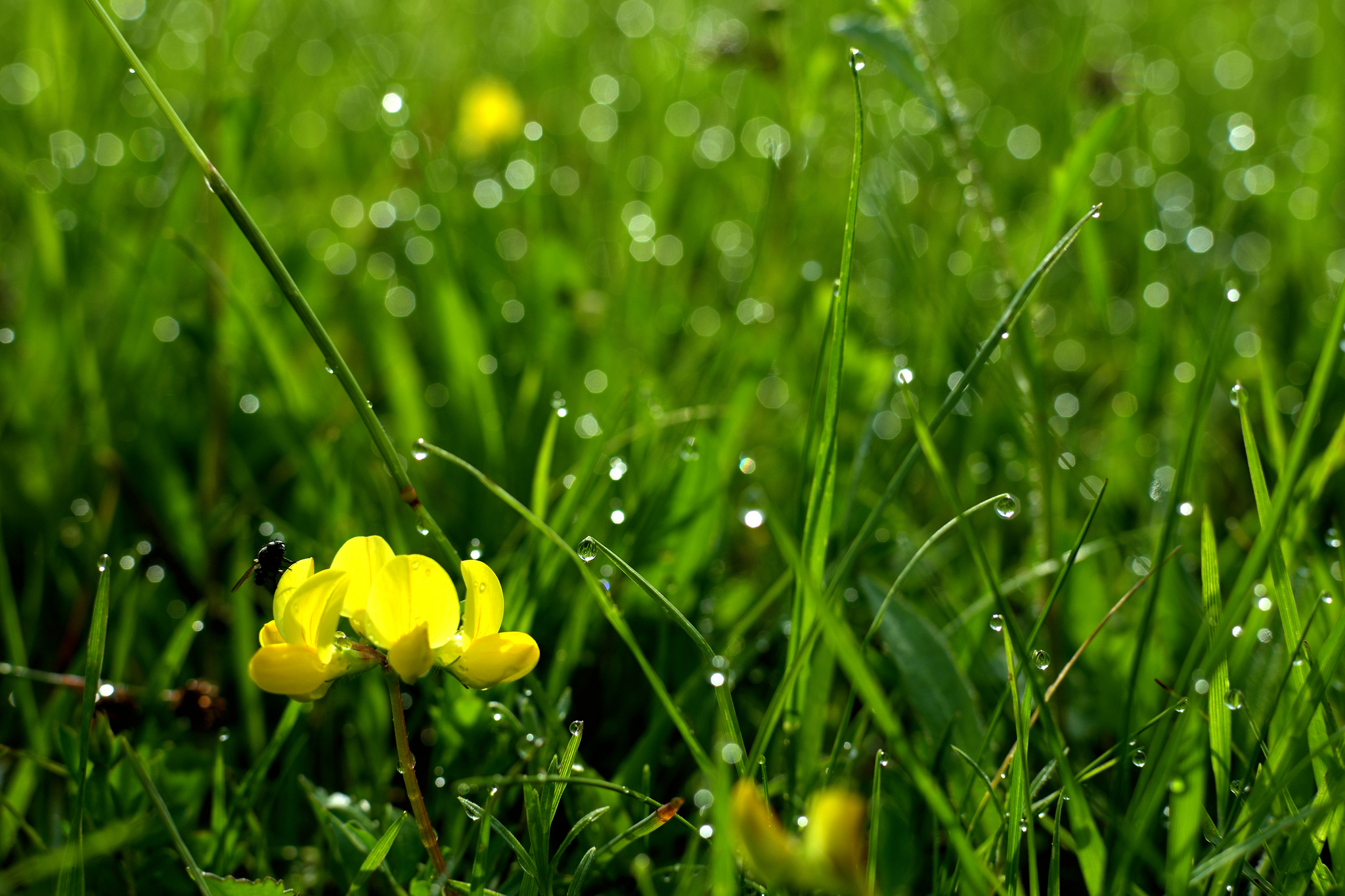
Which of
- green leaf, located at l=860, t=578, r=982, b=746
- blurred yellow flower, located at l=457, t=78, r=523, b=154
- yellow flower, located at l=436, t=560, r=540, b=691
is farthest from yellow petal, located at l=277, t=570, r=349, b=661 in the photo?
blurred yellow flower, located at l=457, t=78, r=523, b=154

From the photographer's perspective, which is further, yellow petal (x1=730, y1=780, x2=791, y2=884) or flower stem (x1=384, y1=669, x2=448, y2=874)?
flower stem (x1=384, y1=669, x2=448, y2=874)

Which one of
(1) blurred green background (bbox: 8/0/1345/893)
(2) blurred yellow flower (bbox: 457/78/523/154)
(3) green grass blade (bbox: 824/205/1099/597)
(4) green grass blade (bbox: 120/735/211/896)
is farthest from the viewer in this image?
(2) blurred yellow flower (bbox: 457/78/523/154)

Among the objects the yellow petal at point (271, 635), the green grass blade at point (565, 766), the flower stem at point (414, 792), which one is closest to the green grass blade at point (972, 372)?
the green grass blade at point (565, 766)

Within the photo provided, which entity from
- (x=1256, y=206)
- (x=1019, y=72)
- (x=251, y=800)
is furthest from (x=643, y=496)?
(x=1019, y=72)

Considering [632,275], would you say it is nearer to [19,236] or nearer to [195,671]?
[195,671]

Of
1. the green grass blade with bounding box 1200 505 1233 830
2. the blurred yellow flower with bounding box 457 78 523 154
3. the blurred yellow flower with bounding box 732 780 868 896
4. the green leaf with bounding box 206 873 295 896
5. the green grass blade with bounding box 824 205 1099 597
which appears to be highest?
the blurred yellow flower with bounding box 457 78 523 154

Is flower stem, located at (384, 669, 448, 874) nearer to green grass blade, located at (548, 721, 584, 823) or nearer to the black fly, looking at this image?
green grass blade, located at (548, 721, 584, 823)

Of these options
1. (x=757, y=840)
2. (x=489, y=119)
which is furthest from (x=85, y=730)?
(x=489, y=119)
